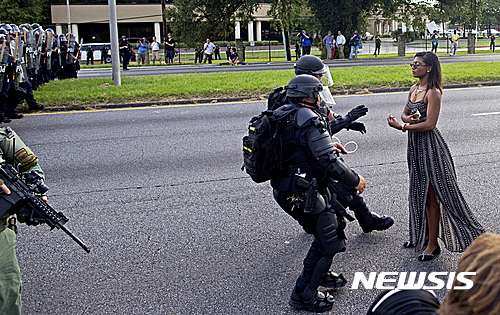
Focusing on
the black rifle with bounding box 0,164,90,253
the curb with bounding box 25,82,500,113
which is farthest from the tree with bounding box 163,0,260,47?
the black rifle with bounding box 0,164,90,253

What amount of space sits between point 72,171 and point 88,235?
2.58 m

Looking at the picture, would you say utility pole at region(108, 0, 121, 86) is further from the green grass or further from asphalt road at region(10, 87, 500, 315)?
asphalt road at region(10, 87, 500, 315)

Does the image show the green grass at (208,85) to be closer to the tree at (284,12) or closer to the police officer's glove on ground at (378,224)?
the police officer's glove on ground at (378,224)

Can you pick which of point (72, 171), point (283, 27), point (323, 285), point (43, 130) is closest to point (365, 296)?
point (323, 285)

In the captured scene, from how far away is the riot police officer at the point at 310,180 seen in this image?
382 cm

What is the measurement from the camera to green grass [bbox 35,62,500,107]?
1416 centimetres

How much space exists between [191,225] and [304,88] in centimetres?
233

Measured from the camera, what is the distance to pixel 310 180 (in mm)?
4020

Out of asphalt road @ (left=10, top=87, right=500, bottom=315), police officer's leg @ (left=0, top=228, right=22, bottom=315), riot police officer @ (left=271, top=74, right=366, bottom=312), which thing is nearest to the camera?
police officer's leg @ (left=0, top=228, right=22, bottom=315)

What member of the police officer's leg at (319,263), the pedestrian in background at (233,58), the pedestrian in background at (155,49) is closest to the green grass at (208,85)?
the police officer's leg at (319,263)

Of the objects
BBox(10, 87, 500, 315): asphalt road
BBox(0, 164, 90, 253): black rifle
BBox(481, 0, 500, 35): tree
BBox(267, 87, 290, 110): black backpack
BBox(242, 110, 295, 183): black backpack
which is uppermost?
BBox(481, 0, 500, 35): tree

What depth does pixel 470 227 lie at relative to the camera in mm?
4707

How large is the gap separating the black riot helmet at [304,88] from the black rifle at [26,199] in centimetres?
193

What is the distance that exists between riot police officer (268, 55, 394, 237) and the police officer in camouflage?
230 cm
